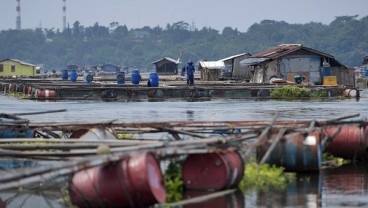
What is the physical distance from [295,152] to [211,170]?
114 inches

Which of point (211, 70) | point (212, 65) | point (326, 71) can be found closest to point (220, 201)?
point (326, 71)

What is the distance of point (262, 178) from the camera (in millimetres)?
15953

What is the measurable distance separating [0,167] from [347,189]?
699 cm

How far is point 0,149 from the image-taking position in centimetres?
1560

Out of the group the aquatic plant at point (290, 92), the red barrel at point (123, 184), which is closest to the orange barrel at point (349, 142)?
the red barrel at point (123, 184)

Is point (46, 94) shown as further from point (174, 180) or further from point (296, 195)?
point (296, 195)

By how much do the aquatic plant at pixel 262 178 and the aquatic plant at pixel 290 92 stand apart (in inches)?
1257

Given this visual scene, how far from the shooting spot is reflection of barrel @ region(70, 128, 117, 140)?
60.6 ft

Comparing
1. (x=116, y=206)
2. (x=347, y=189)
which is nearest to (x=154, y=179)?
(x=116, y=206)

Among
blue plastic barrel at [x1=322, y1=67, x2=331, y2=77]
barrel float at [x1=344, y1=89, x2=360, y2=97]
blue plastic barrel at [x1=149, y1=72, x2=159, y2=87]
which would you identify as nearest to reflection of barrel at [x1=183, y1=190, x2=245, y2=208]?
barrel float at [x1=344, y1=89, x2=360, y2=97]

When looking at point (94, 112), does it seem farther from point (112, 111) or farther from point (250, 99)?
point (250, 99)

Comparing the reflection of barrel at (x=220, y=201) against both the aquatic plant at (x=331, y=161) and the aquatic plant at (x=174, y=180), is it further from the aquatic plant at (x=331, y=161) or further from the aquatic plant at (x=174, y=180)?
the aquatic plant at (x=331, y=161)

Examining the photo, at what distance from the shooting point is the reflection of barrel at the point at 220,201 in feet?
Result: 46.2

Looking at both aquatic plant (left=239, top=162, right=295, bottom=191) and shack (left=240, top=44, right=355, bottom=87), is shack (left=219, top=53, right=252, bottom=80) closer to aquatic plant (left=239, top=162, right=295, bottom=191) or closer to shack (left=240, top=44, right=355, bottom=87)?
shack (left=240, top=44, right=355, bottom=87)
